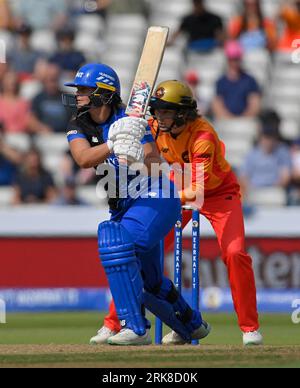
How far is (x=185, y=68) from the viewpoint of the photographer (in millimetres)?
14188

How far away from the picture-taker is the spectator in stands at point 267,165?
40.6 ft

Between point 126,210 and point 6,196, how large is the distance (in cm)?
624

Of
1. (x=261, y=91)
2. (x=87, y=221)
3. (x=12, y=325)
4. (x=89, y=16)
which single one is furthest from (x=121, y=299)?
(x=89, y=16)

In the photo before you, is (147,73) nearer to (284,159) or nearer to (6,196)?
(284,159)

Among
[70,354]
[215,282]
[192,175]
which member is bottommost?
[215,282]

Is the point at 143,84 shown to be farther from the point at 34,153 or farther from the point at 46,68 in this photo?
the point at 46,68

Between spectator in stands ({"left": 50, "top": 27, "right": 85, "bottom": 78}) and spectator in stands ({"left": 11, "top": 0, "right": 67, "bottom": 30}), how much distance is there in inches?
31.3

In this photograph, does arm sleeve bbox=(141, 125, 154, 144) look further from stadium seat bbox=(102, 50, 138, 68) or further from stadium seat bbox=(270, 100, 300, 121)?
stadium seat bbox=(102, 50, 138, 68)

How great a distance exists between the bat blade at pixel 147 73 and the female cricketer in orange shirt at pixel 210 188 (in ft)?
0.91

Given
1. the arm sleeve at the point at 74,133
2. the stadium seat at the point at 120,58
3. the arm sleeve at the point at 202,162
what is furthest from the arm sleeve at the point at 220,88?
the arm sleeve at the point at 74,133

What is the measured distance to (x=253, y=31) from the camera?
1381 cm

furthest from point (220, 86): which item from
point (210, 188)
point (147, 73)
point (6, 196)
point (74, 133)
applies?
point (74, 133)

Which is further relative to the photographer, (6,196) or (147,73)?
(6,196)
